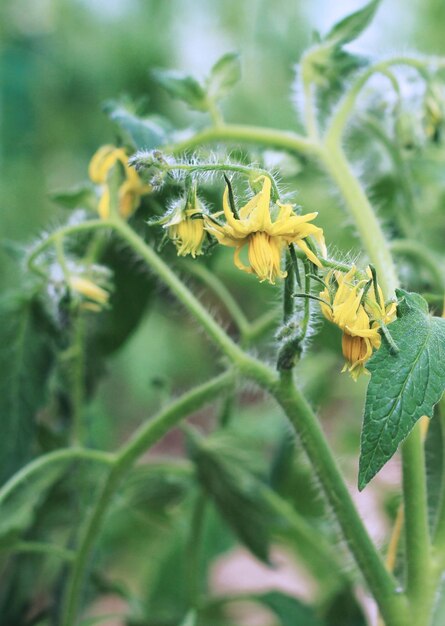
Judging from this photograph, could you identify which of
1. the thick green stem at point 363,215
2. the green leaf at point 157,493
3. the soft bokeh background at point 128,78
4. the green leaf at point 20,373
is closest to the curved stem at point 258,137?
the thick green stem at point 363,215

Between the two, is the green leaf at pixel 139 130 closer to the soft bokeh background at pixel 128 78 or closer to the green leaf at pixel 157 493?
the green leaf at pixel 157 493

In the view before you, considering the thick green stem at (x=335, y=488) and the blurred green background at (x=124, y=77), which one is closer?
the thick green stem at (x=335, y=488)

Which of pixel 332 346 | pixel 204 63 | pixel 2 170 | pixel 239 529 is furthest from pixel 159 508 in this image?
pixel 204 63

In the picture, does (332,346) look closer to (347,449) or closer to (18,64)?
(347,449)

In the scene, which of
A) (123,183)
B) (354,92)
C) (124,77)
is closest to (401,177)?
(354,92)

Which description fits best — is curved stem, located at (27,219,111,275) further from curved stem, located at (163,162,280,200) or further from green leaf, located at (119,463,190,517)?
green leaf, located at (119,463,190,517)
